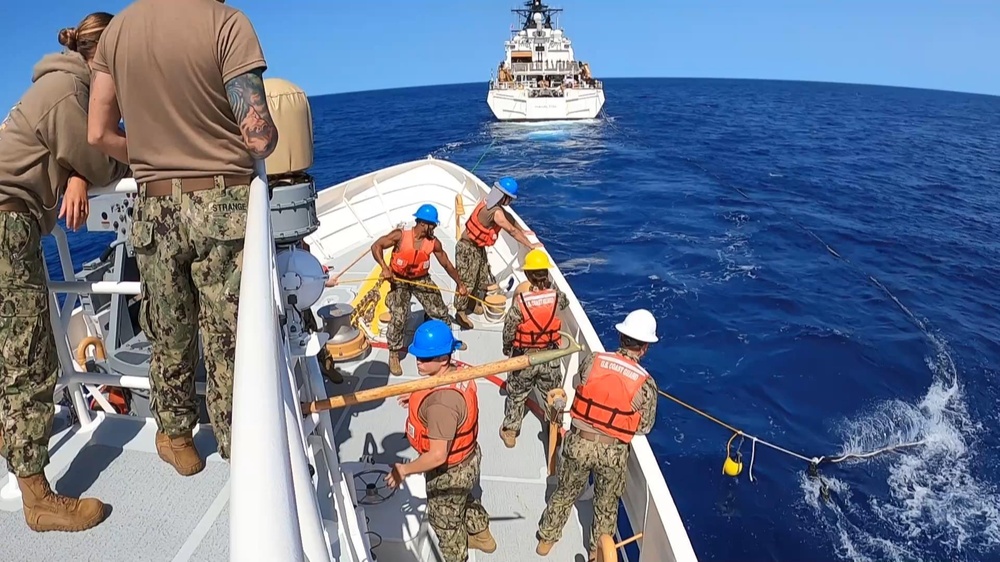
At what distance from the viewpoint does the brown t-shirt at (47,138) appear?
2.43 meters

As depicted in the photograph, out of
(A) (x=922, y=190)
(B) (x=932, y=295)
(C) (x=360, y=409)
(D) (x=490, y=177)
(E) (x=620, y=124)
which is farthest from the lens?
(E) (x=620, y=124)

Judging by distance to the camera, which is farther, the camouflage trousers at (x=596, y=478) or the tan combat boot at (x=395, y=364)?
the tan combat boot at (x=395, y=364)

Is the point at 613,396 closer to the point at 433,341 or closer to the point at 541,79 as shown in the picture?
the point at 433,341

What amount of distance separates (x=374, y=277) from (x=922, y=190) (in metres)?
25.8

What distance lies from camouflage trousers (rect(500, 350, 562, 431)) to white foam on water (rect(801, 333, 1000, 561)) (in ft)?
12.5

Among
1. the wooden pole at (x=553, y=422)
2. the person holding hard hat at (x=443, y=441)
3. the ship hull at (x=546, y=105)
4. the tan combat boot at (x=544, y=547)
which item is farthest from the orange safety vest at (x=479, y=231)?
the ship hull at (x=546, y=105)

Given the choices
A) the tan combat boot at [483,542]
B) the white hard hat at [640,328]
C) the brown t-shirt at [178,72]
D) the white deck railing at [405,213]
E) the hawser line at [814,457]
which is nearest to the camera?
the brown t-shirt at [178,72]

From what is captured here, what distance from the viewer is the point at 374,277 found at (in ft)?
26.0

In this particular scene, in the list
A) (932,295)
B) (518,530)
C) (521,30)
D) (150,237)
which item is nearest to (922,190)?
(932,295)

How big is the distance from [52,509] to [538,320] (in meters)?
3.43

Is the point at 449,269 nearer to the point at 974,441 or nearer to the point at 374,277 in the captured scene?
the point at 374,277

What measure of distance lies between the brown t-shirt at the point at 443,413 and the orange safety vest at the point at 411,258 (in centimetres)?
290

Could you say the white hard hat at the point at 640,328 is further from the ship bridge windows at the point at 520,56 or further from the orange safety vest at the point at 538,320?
the ship bridge windows at the point at 520,56

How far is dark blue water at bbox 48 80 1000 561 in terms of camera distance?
22.4 ft
